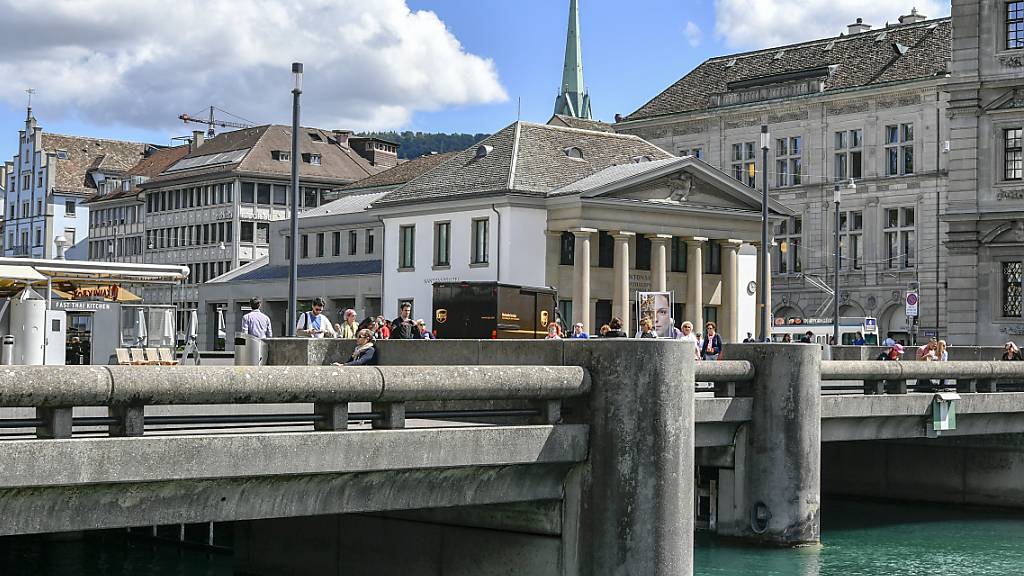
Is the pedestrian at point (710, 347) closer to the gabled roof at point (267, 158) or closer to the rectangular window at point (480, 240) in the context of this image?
the rectangular window at point (480, 240)

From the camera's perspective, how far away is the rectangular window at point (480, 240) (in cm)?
6667

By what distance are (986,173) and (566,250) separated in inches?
731

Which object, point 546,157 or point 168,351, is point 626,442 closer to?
point 168,351

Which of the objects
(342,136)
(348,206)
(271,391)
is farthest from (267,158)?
(271,391)

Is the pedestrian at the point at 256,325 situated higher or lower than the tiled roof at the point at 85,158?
lower

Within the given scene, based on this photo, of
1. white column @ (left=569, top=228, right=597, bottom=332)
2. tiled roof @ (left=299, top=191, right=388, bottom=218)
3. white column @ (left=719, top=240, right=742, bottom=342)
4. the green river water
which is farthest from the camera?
tiled roof @ (left=299, top=191, right=388, bottom=218)

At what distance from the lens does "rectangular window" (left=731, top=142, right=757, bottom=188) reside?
309ft

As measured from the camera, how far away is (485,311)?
47.2 metres

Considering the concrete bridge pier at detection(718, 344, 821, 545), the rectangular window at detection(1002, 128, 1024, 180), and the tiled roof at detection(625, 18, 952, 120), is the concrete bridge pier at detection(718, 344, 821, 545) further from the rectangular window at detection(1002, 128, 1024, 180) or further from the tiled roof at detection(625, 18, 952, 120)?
the tiled roof at detection(625, 18, 952, 120)

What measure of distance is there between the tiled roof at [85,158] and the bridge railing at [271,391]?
136 m

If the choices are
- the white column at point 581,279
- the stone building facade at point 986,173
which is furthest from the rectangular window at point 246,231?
the stone building facade at point 986,173

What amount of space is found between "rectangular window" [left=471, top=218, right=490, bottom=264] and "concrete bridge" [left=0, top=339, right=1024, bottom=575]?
43.9 metres

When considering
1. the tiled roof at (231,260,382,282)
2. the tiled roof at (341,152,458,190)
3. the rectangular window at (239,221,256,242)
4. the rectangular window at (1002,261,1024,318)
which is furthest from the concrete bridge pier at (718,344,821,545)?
the rectangular window at (239,221,256,242)

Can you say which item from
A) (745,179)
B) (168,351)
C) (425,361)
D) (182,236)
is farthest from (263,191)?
(425,361)
